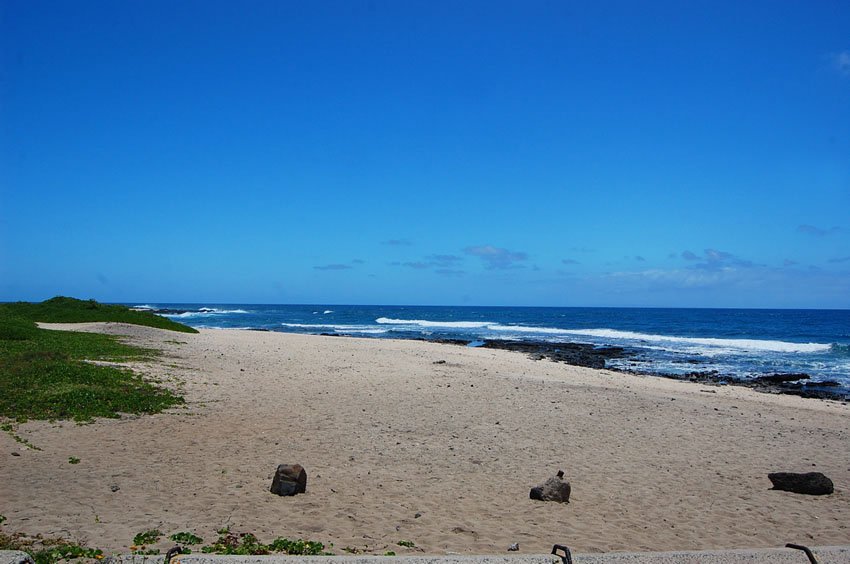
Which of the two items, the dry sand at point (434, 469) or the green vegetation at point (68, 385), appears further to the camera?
the green vegetation at point (68, 385)

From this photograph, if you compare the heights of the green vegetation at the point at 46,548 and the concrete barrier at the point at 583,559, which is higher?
the concrete barrier at the point at 583,559

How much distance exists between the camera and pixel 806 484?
810cm

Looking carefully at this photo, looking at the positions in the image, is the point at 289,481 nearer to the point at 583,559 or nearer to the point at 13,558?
the point at 13,558

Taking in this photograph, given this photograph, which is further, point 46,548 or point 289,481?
point 289,481

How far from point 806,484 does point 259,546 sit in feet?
24.2

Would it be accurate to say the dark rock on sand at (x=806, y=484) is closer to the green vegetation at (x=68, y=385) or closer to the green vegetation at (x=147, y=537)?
the green vegetation at (x=147, y=537)

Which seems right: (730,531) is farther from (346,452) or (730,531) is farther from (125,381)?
(125,381)

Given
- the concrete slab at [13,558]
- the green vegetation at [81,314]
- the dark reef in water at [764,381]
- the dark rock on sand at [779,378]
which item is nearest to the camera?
the concrete slab at [13,558]

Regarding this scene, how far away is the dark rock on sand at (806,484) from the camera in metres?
8.08

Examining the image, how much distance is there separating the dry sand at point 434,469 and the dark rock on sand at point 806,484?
0.15 m

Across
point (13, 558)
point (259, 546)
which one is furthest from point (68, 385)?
point (13, 558)

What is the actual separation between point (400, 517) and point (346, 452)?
2.85m

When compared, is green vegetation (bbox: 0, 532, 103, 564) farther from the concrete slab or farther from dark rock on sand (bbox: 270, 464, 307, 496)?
dark rock on sand (bbox: 270, 464, 307, 496)

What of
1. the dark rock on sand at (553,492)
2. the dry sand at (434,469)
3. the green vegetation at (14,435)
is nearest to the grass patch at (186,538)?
the dry sand at (434,469)
